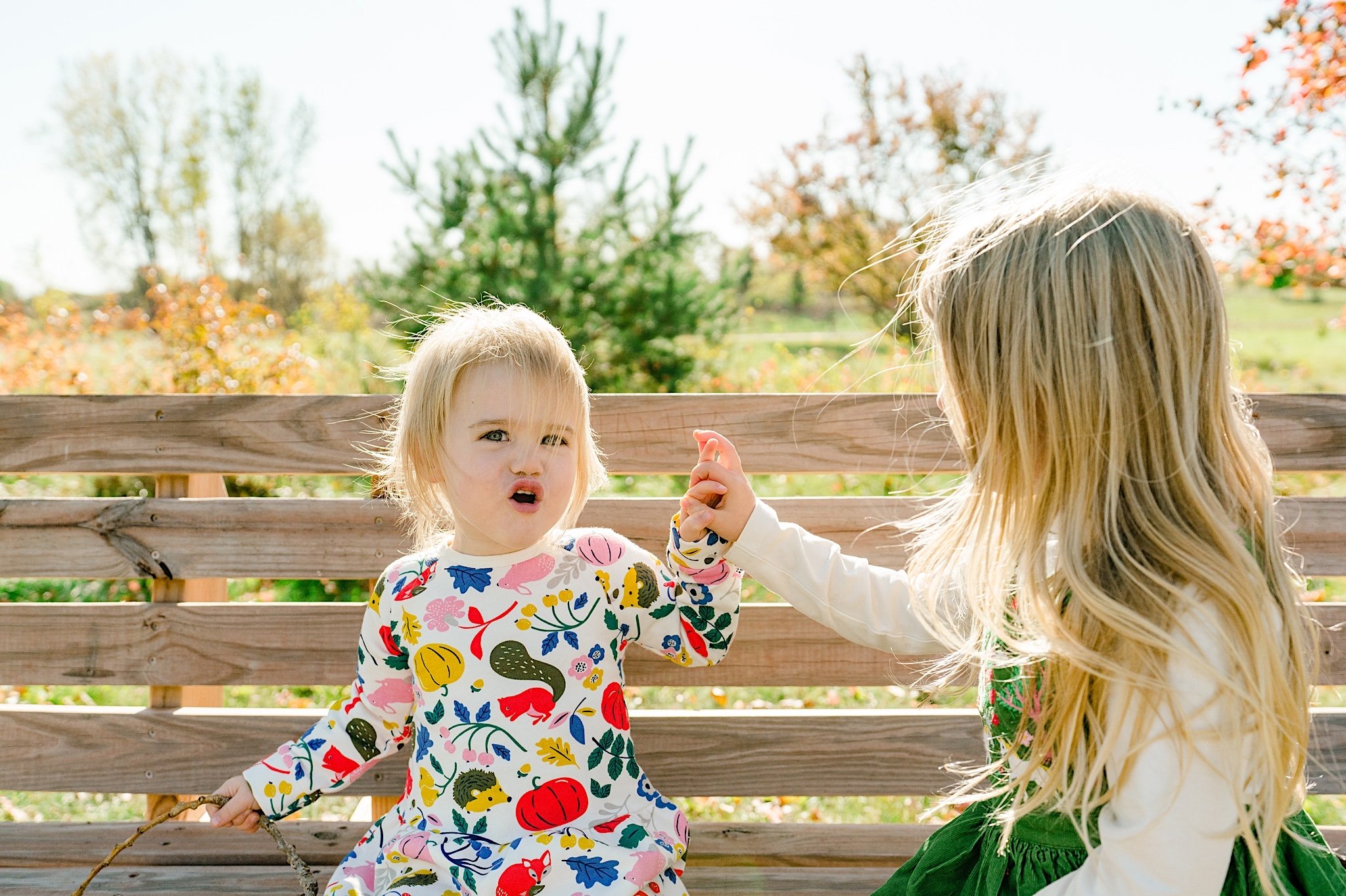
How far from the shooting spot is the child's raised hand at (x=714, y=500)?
1654 mm

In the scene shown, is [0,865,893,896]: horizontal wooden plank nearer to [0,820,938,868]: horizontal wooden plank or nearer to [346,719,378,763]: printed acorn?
[0,820,938,868]: horizontal wooden plank

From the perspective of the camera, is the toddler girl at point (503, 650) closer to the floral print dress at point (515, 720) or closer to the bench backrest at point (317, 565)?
the floral print dress at point (515, 720)

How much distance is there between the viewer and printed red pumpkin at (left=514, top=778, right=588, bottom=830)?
165 centimetres

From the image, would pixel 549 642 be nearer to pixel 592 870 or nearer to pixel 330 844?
pixel 592 870

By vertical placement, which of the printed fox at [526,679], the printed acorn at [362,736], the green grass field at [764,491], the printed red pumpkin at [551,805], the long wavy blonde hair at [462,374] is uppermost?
the long wavy blonde hair at [462,374]

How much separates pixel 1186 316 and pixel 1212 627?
1.24 feet

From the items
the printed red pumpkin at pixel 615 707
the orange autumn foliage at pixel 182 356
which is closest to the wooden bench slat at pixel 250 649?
the printed red pumpkin at pixel 615 707

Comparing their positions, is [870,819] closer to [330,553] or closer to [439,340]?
[330,553]

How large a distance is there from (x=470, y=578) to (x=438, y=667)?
0.16 meters

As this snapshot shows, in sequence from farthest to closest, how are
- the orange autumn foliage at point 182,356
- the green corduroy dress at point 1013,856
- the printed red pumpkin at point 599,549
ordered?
1. the orange autumn foliage at point 182,356
2. the printed red pumpkin at point 599,549
3. the green corduroy dress at point 1013,856

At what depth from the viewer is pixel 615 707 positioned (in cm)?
177

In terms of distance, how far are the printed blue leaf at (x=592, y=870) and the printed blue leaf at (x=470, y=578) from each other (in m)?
0.47

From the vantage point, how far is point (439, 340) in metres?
1.76

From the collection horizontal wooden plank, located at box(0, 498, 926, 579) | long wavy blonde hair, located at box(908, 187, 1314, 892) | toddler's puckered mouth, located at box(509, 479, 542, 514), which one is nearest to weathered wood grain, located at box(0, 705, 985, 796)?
horizontal wooden plank, located at box(0, 498, 926, 579)
